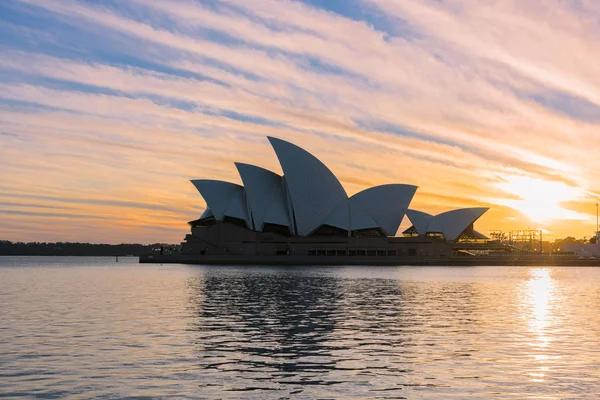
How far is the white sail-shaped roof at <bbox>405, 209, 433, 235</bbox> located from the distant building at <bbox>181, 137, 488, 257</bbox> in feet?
31.0

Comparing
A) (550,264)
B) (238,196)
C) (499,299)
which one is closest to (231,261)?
(238,196)

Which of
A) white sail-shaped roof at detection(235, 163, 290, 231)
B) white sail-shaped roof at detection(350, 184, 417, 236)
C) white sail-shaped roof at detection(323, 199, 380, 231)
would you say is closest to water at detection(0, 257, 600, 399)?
white sail-shaped roof at detection(235, 163, 290, 231)

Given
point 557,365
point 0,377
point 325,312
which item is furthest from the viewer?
point 325,312

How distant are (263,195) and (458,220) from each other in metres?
39.1

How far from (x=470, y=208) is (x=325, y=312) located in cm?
10494

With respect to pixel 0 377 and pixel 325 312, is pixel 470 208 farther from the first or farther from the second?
pixel 0 377

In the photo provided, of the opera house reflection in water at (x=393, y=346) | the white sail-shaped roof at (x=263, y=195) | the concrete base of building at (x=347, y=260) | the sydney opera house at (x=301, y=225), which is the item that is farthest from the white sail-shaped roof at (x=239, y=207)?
the opera house reflection in water at (x=393, y=346)

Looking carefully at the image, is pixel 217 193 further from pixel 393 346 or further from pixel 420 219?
pixel 393 346

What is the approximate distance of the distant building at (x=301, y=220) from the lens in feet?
359

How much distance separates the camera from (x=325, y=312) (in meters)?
28.6

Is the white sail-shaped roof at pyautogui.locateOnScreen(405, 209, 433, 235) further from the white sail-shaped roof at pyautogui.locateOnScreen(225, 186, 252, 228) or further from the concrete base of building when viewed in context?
the white sail-shaped roof at pyautogui.locateOnScreen(225, 186, 252, 228)

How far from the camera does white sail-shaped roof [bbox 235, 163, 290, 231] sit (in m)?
108

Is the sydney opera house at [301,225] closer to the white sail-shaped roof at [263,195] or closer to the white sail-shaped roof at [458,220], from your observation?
the white sail-shaped roof at [263,195]

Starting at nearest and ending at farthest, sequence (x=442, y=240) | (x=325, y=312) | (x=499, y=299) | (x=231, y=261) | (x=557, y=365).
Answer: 1. (x=557, y=365)
2. (x=325, y=312)
3. (x=499, y=299)
4. (x=231, y=261)
5. (x=442, y=240)
